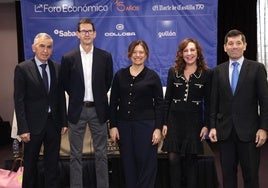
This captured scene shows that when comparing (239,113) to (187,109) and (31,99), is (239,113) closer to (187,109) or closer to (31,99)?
(187,109)

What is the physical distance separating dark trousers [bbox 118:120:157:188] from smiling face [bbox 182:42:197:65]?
1.95 ft

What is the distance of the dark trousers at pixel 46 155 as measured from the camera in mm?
2979

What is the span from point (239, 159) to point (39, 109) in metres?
1.69

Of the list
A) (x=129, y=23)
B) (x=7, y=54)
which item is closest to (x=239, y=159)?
(x=129, y=23)

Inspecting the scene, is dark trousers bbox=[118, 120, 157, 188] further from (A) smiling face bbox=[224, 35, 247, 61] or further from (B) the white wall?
(B) the white wall

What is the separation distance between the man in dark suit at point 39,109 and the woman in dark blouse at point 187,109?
959 mm

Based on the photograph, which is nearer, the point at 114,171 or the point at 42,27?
the point at 114,171

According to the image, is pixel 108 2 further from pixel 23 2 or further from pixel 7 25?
pixel 7 25

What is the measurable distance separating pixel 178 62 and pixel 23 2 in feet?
10.6

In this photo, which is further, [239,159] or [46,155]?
[46,155]

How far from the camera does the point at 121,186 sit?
144 inches

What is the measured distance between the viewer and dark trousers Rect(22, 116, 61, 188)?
298 cm

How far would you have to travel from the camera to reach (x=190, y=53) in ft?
9.23

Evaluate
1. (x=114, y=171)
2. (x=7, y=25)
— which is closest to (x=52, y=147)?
(x=114, y=171)
